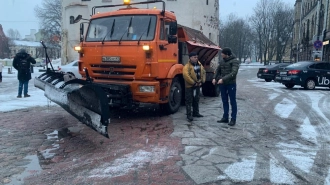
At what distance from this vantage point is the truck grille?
754 centimetres

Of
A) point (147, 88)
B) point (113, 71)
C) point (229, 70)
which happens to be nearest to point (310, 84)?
point (229, 70)

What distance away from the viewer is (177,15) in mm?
38969

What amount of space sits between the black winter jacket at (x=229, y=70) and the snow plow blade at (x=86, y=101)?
304cm

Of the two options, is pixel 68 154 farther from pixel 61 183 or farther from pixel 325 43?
pixel 325 43

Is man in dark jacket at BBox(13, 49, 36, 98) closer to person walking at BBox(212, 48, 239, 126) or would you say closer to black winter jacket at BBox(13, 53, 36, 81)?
black winter jacket at BBox(13, 53, 36, 81)

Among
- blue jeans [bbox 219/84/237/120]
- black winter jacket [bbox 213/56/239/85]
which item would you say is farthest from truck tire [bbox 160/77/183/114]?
blue jeans [bbox 219/84/237/120]

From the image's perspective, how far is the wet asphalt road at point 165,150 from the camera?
444cm

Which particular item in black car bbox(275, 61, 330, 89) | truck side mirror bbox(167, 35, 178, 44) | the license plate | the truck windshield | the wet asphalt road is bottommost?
the wet asphalt road

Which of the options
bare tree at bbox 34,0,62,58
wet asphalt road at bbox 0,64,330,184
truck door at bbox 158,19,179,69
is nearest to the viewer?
wet asphalt road at bbox 0,64,330,184

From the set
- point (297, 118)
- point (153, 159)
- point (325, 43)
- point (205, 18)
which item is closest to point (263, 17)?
point (205, 18)

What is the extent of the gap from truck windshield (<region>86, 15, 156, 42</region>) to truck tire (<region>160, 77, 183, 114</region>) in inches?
62.1

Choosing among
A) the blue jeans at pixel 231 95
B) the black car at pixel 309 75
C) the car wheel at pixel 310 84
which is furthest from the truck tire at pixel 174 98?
the car wheel at pixel 310 84

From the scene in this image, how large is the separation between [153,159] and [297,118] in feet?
17.1

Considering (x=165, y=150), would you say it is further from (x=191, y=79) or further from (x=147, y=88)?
(x=191, y=79)
